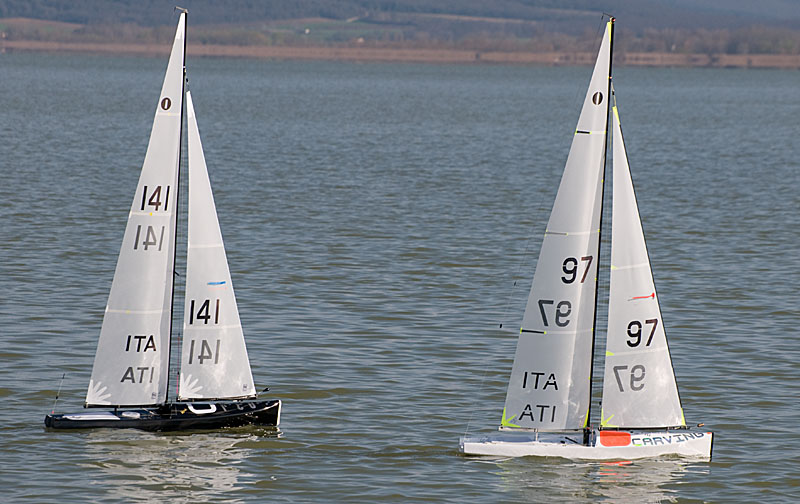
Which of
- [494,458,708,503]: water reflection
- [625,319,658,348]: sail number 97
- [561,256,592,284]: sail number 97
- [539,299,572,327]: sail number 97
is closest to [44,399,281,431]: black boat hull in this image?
[494,458,708,503]: water reflection

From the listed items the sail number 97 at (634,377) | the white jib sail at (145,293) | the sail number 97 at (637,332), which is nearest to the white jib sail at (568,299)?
the sail number 97 at (634,377)

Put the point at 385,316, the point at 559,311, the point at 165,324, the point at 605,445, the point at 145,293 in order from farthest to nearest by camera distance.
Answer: the point at 385,316
the point at 165,324
the point at 145,293
the point at 605,445
the point at 559,311

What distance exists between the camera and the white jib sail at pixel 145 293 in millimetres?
23047

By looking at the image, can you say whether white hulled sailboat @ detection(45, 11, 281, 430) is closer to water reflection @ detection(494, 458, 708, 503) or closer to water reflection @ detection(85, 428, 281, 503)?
water reflection @ detection(85, 428, 281, 503)

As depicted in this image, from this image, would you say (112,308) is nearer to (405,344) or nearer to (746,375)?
(405,344)

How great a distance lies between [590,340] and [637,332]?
0.79m

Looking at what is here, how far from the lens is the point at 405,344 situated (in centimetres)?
3203

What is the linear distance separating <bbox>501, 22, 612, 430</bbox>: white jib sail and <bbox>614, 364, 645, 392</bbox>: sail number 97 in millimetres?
493

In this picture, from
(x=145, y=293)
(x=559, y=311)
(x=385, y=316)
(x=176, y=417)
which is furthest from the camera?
(x=385, y=316)

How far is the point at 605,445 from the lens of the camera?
23.1 metres

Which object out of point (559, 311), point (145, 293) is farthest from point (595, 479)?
point (145, 293)

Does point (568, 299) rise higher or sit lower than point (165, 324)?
higher

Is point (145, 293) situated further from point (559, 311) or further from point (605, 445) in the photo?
point (605, 445)

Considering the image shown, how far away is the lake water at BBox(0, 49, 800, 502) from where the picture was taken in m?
22.5
